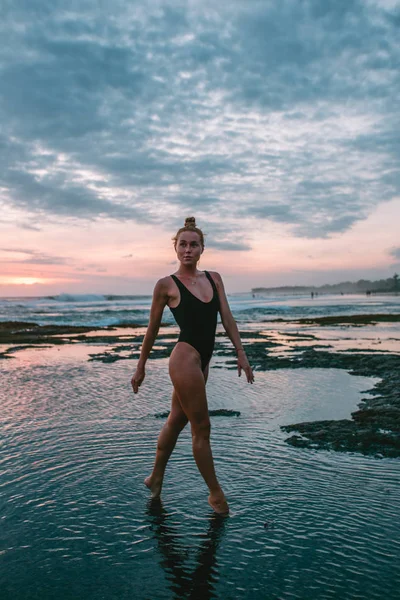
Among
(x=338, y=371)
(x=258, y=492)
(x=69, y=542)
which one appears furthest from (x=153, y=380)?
(x=69, y=542)

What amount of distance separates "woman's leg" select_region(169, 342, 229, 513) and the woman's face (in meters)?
0.92

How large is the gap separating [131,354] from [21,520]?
49.4 feet

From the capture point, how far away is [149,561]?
405cm

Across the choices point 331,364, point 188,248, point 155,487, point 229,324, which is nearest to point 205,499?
point 155,487

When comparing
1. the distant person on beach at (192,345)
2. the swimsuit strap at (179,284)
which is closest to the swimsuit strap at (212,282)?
the distant person on beach at (192,345)

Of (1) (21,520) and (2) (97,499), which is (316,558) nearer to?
(2) (97,499)

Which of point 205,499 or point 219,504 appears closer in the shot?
point 219,504

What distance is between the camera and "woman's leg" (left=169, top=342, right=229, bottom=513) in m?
4.88

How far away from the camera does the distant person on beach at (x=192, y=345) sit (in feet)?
16.1

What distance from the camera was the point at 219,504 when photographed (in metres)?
4.87

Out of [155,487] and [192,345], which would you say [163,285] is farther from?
[155,487]

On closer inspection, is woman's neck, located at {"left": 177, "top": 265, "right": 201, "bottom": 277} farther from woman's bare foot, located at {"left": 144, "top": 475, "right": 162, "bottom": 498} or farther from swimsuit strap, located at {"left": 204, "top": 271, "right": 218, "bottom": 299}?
woman's bare foot, located at {"left": 144, "top": 475, "right": 162, "bottom": 498}

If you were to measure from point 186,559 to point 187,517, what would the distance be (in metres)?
0.79

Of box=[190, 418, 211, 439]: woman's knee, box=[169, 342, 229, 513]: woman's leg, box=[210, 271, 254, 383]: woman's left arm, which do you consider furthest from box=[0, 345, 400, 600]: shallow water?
box=[210, 271, 254, 383]: woman's left arm
